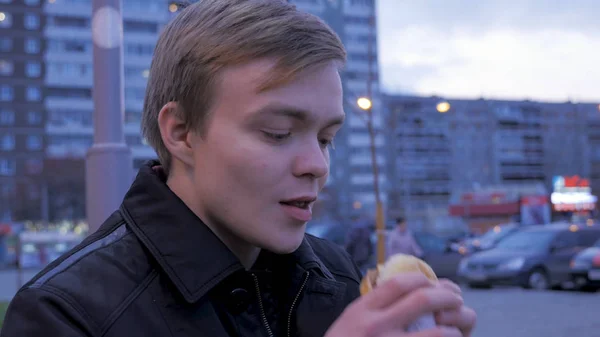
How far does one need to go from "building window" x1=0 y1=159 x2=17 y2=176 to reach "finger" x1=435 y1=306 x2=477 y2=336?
66.4m

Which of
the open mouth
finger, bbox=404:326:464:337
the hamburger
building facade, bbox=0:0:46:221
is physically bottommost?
finger, bbox=404:326:464:337

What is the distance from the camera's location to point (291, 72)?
1.40 meters

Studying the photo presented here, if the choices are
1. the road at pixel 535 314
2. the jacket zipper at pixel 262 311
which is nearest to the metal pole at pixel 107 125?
the jacket zipper at pixel 262 311

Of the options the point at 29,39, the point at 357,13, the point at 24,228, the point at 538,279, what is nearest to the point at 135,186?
the point at 538,279

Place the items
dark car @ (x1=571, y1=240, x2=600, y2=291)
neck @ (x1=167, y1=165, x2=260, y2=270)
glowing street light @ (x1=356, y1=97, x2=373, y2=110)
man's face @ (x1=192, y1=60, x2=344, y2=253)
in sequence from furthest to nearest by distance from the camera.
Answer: glowing street light @ (x1=356, y1=97, x2=373, y2=110)
dark car @ (x1=571, y1=240, x2=600, y2=291)
neck @ (x1=167, y1=165, x2=260, y2=270)
man's face @ (x1=192, y1=60, x2=344, y2=253)

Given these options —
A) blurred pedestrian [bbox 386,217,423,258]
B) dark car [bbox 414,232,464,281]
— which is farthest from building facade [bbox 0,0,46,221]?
blurred pedestrian [bbox 386,217,423,258]

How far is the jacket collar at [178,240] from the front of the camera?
1383mm

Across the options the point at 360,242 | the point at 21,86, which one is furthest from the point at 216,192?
the point at 21,86

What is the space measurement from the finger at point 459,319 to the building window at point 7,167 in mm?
66401

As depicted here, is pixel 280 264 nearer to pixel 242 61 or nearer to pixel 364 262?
pixel 242 61

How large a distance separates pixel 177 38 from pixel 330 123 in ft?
1.26

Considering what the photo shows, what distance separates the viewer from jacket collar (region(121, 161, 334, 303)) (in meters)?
1.38

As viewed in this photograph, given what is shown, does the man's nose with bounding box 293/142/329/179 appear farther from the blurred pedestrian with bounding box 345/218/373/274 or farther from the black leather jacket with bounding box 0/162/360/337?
the blurred pedestrian with bounding box 345/218/373/274

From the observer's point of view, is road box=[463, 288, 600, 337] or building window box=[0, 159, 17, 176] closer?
road box=[463, 288, 600, 337]
